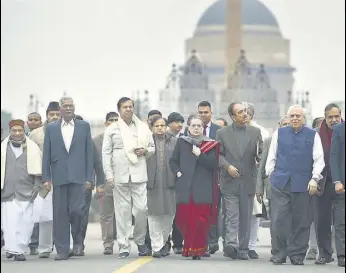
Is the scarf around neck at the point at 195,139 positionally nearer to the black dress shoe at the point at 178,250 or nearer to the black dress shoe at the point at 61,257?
the black dress shoe at the point at 178,250

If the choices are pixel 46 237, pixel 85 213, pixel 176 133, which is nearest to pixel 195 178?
pixel 176 133

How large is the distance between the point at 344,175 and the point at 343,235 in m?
0.68

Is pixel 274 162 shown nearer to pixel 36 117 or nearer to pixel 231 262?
pixel 231 262

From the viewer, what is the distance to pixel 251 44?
15238 centimetres

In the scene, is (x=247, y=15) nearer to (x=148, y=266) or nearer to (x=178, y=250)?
(x=178, y=250)

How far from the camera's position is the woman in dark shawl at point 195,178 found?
68.5 feet

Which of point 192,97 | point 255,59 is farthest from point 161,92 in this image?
point 255,59

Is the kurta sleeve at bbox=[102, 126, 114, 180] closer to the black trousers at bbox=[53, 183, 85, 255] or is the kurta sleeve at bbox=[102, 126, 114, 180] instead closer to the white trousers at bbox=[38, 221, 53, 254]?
the black trousers at bbox=[53, 183, 85, 255]

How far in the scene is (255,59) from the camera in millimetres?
153625

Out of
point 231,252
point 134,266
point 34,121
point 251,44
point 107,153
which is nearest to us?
point 134,266

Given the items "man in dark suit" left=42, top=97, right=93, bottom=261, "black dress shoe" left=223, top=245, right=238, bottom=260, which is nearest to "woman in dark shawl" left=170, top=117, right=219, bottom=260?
"black dress shoe" left=223, top=245, right=238, bottom=260

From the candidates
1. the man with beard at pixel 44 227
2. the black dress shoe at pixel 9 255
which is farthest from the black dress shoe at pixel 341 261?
the black dress shoe at pixel 9 255

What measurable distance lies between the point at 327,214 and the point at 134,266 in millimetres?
2510

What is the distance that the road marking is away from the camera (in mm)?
18516
